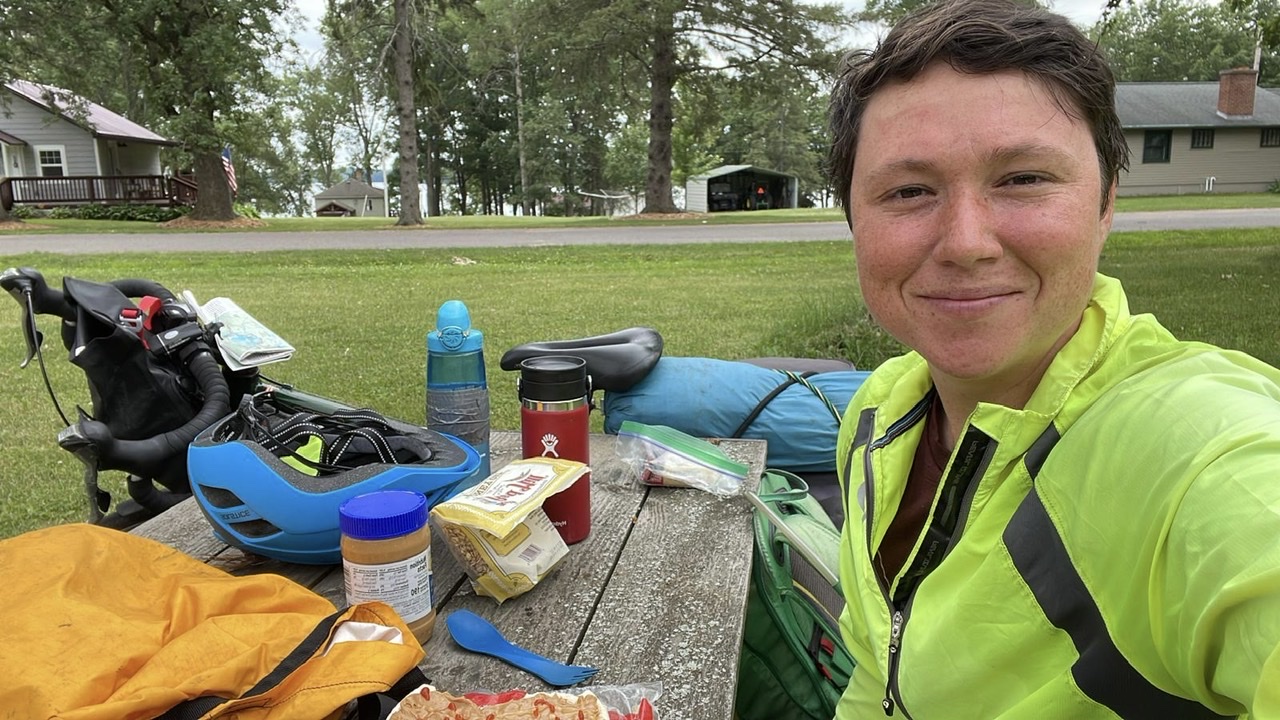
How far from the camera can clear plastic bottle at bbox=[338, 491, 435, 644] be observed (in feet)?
4.81

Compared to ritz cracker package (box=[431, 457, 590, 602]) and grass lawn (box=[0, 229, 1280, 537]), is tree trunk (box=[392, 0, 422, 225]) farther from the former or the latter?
ritz cracker package (box=[431, 457, 590, 602])

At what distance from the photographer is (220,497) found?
1.79m

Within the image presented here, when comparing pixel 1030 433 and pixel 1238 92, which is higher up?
pixel 1238 92

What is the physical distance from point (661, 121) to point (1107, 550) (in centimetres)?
2876

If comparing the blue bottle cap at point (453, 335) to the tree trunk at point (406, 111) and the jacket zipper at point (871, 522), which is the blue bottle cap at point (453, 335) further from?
the tree trunk at point (406, 111)

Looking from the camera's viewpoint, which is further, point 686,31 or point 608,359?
point 686,31

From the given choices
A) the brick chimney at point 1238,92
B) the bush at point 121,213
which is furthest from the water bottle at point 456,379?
the brick chimney at point 1238,92

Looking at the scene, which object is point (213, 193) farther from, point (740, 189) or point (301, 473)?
point (740, 189)

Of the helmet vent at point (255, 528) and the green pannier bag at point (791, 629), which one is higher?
the helmet vent at point (255, 528)

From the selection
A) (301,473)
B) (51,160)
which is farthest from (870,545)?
(51,160)

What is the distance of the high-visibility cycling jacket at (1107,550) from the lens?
2.62 ft

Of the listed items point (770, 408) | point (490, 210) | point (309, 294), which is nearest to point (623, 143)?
point (490, 210)

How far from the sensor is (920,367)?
1.66 metres

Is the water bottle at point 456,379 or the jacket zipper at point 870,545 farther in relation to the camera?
the water bottle at point 456,379
